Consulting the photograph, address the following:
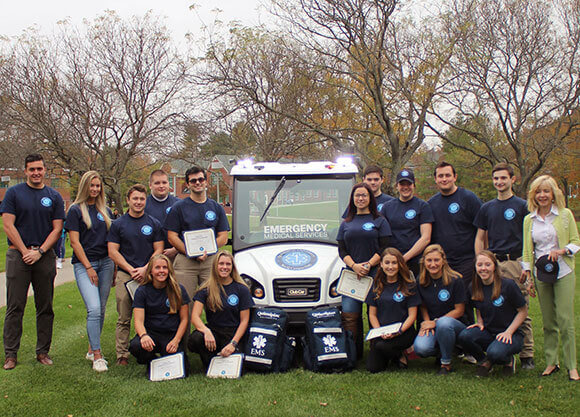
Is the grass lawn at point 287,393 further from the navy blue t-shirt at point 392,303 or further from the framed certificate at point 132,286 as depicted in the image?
the framed certificate at point 132,286

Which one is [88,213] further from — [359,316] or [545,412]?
[545,412]

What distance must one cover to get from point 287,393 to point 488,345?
2072 millimetres

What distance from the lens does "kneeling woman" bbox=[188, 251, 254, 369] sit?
19.1 feet

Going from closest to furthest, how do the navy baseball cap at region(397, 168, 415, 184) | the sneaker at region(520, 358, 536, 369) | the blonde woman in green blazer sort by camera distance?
the blonde woman in green blazer, the sneaker at region(520, 358, 536, 369), the navy baseball cap at region(397, 168, 415, 184)

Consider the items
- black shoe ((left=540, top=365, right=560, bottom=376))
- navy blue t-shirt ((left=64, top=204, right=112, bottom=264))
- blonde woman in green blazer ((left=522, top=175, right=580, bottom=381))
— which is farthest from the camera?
navy blue t-shirt ((left=64, top=204, right=112, bottom=264))

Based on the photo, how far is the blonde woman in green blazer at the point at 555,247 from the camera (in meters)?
5.35


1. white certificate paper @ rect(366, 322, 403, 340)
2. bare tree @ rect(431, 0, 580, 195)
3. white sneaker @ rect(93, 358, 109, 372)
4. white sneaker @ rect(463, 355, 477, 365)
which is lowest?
white sneaker @ rect(93, 358, 109, 372)

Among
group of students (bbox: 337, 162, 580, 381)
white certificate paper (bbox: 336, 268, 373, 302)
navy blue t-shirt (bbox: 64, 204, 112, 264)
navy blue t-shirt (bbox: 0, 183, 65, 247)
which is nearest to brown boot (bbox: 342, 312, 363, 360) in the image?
group of students (bbox: 337, 162, 580, 381)

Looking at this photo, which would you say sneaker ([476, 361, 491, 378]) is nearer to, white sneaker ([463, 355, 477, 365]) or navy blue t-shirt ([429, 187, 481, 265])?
white sneaker ([463, 355, 477, 365])

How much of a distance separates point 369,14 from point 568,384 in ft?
39.2

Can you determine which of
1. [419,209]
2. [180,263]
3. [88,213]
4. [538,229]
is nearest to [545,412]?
[538,229]

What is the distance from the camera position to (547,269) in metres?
5.36

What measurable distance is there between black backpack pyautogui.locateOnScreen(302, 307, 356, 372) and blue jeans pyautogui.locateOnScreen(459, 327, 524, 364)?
1.15 m

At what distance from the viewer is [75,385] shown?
5406 mm
